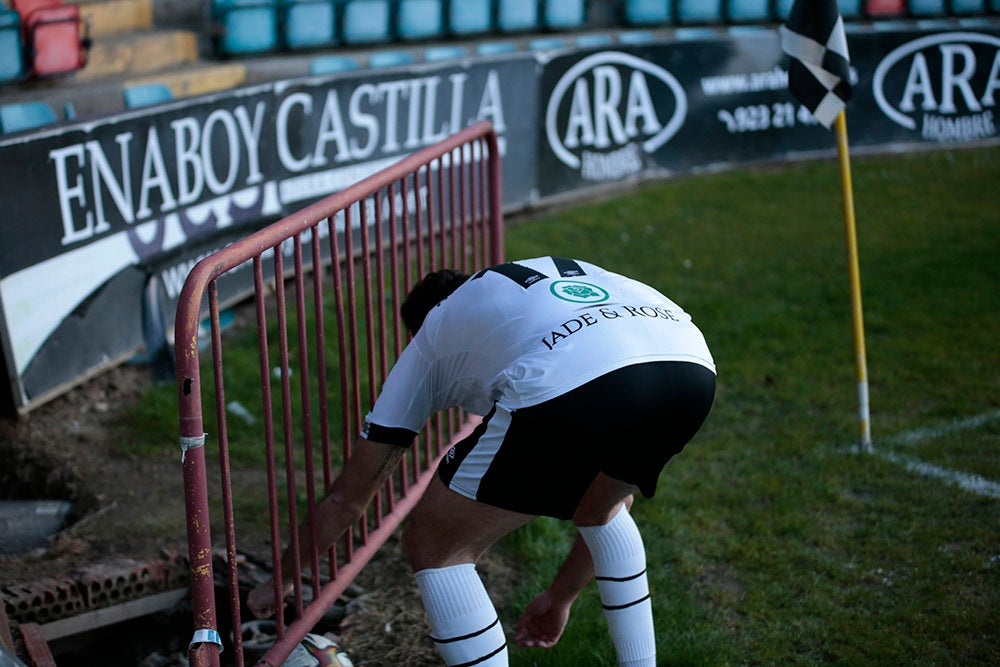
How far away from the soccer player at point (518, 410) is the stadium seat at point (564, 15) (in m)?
11.2

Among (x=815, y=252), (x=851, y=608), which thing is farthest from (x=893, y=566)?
(x=815, y=252)

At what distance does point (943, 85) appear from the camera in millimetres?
11367

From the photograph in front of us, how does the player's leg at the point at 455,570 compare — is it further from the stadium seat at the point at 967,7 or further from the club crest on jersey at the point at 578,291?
the stadium seat at the point at 967,7

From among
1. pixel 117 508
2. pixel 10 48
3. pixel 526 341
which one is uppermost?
pixel 10 48

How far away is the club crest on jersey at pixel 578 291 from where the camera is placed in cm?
297

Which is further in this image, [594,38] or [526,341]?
[594,38]

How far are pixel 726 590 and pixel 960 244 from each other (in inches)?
202

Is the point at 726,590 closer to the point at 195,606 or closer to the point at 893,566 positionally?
the point at 893,566

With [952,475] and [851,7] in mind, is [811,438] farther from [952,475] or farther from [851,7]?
[851,7]

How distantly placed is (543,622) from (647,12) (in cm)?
1202

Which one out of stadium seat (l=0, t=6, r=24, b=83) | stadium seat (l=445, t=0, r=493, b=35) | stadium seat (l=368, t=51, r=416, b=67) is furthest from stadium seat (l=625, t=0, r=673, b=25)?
stadium seat (l=0, t=6, r=24, b=83)

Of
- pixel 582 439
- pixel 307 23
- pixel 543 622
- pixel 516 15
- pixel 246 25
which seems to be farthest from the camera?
pixel 516 15

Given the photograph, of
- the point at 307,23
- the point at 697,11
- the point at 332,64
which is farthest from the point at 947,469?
the point at 697,11

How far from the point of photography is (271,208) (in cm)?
715
